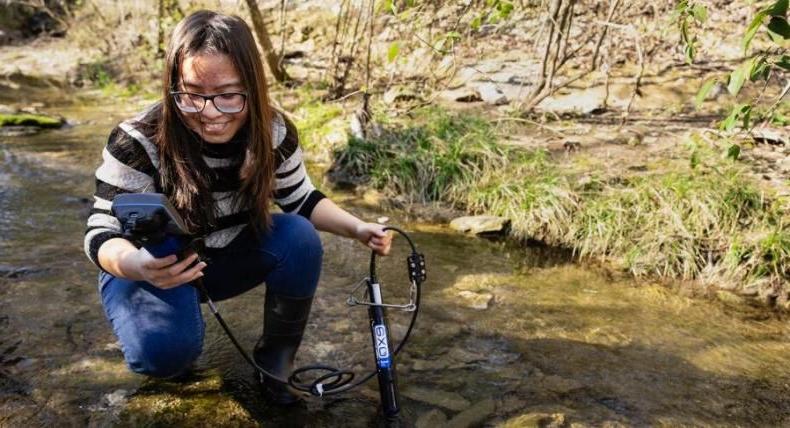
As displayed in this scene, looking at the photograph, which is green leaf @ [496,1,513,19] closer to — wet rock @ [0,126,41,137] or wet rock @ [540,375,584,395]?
wet rock @ [540,375,584,395]

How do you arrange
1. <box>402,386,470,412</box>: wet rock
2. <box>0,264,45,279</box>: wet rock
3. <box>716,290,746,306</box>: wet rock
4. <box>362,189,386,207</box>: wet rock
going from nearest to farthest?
1. <box>402,386,470,412</box>: wet rock
2. <box>0,264,45,279</box>: wet rock
3. <box>716,290,746,306</box>: wet rock
4. <box>362,189,386,207</box>: wet rock

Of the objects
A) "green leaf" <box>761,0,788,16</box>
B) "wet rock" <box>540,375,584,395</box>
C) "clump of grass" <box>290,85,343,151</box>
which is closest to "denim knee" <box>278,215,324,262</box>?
"wet rock" <box>540,375,584,395</box>

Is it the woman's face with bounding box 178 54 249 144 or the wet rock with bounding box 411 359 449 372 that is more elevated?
the woman's face with bounding box 178 54 249 144

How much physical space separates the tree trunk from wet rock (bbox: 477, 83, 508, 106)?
2.54m

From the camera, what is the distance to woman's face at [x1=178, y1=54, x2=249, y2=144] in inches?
66.1

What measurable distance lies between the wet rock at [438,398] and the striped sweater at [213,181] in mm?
748

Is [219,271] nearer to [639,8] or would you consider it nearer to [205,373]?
[205,373]

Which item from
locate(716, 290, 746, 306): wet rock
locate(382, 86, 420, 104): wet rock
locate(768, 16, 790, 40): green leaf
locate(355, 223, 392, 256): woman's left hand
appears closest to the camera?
locate(768, 16, 790, 40): green leaf

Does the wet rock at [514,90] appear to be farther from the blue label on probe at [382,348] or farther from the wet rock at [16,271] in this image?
the blue label on probe at [382,348]

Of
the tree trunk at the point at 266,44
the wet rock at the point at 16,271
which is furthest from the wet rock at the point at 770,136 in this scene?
the tree trunk at the point at 266,44

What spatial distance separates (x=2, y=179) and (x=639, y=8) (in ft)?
18.7

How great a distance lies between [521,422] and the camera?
2145mm

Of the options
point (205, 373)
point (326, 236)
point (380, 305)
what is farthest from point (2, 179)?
point (380, 305)

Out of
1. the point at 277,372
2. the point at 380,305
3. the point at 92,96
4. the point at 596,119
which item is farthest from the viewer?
the point at 92,96
